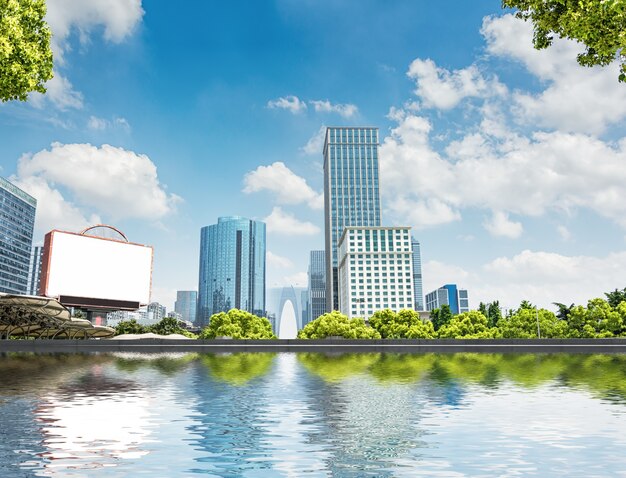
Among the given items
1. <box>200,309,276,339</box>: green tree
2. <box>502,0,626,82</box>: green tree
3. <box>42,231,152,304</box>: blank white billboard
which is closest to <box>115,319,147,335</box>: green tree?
<box>42,231,152,304</box>: blank white billboard

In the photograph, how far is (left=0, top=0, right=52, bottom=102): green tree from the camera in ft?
50.6

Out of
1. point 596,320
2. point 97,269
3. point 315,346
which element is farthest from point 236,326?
point 596,320

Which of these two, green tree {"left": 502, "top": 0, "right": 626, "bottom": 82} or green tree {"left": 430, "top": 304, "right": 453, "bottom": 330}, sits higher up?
green tree {"left": 502, "top": 0, "right": 626, "bottom": 82}

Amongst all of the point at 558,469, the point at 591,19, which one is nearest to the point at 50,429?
the point at 558,469

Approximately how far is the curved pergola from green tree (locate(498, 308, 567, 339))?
66.6m

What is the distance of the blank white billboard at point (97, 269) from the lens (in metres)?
86.5

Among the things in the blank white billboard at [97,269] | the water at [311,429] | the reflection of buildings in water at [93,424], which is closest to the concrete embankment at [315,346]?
the blank white billboard at [97,269]

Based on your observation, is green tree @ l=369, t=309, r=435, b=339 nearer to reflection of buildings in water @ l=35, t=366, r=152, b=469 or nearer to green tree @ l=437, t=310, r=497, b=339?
green tree @ l=437, t=310, r=497, b=339

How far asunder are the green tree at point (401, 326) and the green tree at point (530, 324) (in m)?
13.1

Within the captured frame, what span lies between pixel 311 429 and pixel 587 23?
12.2 metres

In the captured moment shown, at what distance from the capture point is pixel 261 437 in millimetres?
10836

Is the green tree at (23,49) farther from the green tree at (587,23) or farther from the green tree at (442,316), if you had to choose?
the green tree at (442,316)

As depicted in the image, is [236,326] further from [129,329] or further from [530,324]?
[530,324]

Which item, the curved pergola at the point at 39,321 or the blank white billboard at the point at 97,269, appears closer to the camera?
the curved pergola at the point at 39,321
